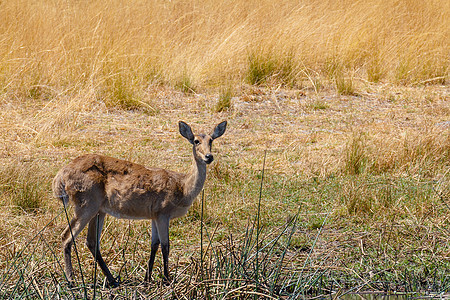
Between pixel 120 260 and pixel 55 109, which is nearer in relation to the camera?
pixel 120 260

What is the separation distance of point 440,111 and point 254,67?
3166mm

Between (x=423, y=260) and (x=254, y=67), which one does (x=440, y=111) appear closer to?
(x=254, y=67)

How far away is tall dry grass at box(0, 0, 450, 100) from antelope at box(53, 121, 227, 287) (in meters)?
5.53

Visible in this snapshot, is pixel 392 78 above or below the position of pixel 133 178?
below

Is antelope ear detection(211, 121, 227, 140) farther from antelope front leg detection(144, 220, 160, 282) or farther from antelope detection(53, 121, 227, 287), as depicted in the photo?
antelope front leg detection(144, 220, 160, 282)

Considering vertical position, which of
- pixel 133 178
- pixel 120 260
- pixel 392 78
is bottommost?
pixel 392 78

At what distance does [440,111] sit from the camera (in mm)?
10359

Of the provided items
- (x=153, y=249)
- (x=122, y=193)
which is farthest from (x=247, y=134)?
(x=122, y=193)

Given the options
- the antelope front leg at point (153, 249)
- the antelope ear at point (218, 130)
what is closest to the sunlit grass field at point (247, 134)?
the antelope front leg at point (153, 249)

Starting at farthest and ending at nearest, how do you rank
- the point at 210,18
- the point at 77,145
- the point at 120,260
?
1. the point at 210,18
2. the point at 77,145
3. the point at 120,260

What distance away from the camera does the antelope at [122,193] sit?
489 cm

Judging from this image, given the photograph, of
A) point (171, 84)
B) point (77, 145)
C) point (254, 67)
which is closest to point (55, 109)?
point (77, 145)

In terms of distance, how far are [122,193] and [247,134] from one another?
4805 millimetres

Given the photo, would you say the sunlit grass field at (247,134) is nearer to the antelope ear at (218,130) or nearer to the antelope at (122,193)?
the antelope at (122,193)
